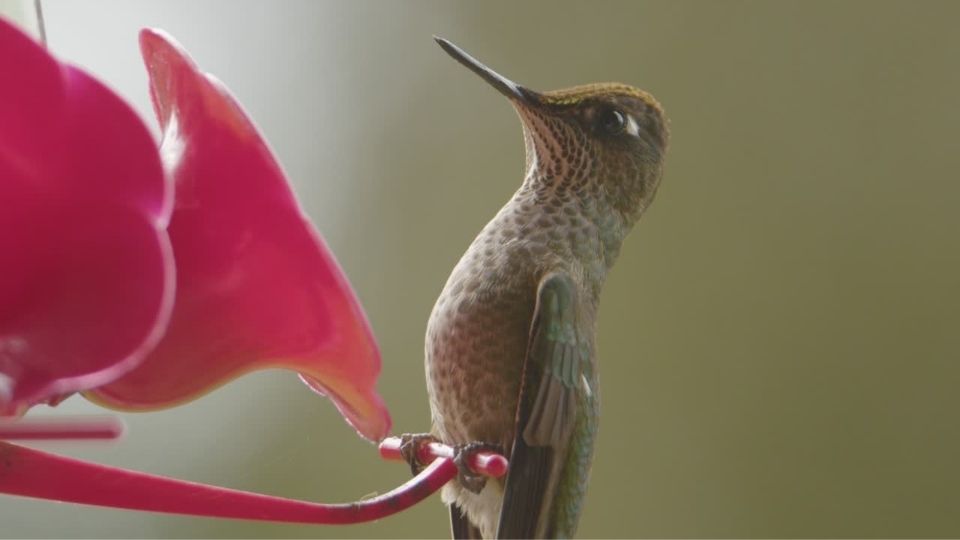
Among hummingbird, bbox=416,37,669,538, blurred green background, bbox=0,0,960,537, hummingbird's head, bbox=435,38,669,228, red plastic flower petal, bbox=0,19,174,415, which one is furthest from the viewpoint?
blurred green background, bbox=0,0,960,537

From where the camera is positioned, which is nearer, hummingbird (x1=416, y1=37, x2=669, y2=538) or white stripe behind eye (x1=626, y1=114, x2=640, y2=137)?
hummingbird (x1=416, y1=37, x2=669, y2=538)

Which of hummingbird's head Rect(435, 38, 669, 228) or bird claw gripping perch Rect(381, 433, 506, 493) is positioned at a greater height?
hummingbird's head Rect(435, 38, 669, 228)

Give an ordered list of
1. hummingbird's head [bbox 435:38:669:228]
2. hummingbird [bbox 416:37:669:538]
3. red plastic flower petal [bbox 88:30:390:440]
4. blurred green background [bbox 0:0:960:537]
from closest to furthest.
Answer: red plastic flower petal [bbox 88:30:390:440]
hummingbird [bbox 416:37:669:538]
hummingbird's head [bbox 435:38:669:228]
blurred green background [bbox 0:0:960:537]

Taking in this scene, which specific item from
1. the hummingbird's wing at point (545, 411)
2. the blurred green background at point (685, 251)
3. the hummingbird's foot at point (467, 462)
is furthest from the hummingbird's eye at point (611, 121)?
the blurred green background at point (685, 251)

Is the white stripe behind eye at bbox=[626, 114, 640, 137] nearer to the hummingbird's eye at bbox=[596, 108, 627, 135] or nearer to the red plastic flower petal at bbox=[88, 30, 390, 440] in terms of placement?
the hummingbird's eye at bbox=[596, 108, 627, 135]

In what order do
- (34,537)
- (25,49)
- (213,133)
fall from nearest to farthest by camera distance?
1. (25,49)
2. (213,133)
3. (34,537)

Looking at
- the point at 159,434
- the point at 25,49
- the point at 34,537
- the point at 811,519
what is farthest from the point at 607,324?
the point at 25,49

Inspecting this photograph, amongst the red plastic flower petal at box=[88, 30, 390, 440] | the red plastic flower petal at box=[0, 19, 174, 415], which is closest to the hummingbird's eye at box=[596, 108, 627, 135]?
the red plastic flower petal at box=[88, 30, 390, 440]

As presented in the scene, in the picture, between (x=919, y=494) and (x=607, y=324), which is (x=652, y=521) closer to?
(x=607, y=324)
